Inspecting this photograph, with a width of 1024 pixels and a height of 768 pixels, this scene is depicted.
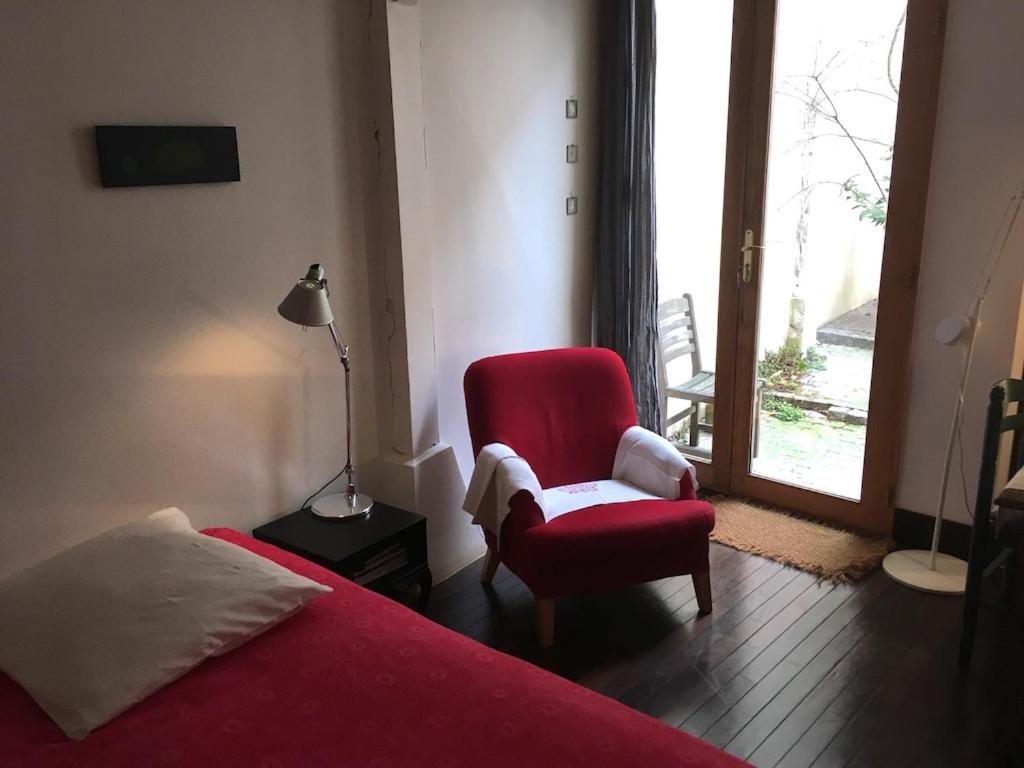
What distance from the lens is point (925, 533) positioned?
10.9 ft

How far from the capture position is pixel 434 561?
10.3ft

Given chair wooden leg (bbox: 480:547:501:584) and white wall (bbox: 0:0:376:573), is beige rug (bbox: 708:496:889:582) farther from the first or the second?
white wall (bbox: 0:0:376:573)

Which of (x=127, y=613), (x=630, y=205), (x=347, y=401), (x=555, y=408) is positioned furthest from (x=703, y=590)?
(x=127, y=613)

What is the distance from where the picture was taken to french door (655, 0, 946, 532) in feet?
10.4

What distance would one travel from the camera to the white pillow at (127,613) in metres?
1.66

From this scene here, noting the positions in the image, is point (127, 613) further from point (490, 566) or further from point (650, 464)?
point (650, 464)

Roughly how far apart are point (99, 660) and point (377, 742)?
0.61 m

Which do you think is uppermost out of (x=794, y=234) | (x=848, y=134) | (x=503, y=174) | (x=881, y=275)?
(x=848, y=134)

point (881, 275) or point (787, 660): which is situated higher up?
point (881, 275)

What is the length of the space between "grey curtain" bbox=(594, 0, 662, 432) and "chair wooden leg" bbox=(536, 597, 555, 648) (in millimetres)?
1457

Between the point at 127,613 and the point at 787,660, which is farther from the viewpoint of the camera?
the point at 787,660

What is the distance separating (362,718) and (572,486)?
1579 mm

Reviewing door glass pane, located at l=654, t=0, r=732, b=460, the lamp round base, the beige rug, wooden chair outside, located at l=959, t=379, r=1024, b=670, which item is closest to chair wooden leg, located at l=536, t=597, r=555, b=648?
the lamp round base

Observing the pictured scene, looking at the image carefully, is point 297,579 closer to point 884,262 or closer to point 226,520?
point 226,520
